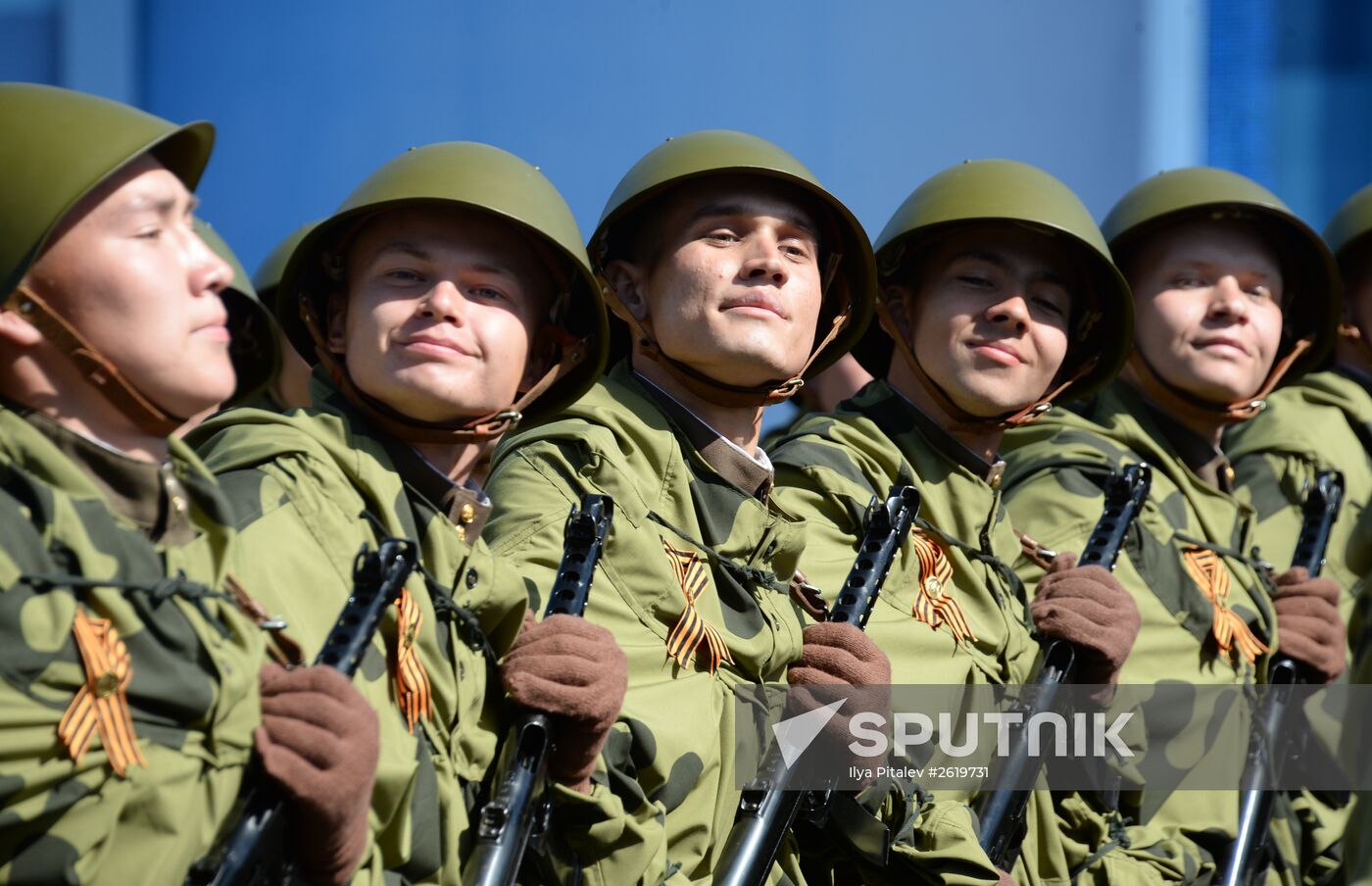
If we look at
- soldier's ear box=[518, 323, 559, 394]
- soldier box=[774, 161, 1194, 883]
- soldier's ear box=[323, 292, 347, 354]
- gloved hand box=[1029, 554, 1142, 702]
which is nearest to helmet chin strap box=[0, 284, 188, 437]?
soldier's ear box=[323, 292, 347, 354]

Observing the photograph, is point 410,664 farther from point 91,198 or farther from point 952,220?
point 952,220

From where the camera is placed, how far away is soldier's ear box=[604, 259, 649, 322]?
548 centimetres

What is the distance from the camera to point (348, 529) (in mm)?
4094

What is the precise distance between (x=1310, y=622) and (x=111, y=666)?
440 centimetres

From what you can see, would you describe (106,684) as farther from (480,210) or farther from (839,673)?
(839,673)

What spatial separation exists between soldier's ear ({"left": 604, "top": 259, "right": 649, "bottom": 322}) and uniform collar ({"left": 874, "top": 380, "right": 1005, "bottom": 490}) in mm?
1047

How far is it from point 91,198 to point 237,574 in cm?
Result: 76

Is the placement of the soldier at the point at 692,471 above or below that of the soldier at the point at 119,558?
above

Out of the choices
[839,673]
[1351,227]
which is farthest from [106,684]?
[1351,227]

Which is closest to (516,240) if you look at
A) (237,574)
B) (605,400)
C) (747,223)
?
(605,400)

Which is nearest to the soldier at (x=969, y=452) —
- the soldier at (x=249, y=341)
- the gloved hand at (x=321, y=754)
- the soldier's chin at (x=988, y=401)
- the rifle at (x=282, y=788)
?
the soldier's chin at (x=988, y=401)

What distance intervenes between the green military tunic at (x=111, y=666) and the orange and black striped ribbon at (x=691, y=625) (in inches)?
54.0

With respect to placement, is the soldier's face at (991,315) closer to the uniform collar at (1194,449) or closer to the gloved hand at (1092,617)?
the gloved hand at (1092,617)

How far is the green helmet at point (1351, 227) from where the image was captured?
802cm
